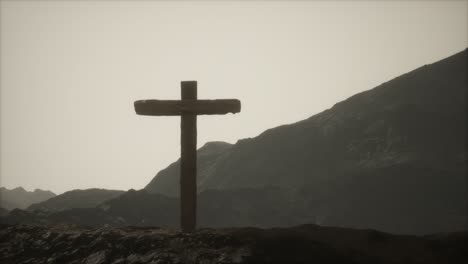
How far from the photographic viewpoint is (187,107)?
6488mm

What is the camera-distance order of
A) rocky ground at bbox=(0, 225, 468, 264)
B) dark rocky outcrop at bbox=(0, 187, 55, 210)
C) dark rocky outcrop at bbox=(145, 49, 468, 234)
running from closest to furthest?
rocky ground at bbox=(0, 225, 468, 264) → dark rocky outcrop at bbox=(145, 49, 468, 234) → dark rocky outcrop at bbox=(0, 187, 55, 210)

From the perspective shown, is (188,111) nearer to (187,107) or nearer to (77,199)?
(187,107)

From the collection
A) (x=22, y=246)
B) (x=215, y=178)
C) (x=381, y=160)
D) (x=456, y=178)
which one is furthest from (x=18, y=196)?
(x=22, y=246)

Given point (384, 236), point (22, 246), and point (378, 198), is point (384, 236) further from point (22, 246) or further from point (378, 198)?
point (378, 198)

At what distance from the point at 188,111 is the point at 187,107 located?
6 cm

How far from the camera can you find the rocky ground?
454 cm

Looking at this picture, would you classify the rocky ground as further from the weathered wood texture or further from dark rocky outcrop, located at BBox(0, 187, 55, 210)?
dark rocky outcrop, located at BBox(0, 187, 55, 210)

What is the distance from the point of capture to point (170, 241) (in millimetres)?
5074

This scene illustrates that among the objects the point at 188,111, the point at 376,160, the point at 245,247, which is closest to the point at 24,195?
the point at 376,160

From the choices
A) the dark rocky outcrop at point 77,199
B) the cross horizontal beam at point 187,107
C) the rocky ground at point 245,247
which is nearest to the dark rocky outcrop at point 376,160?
the dark rocky outcrop at point 77,199

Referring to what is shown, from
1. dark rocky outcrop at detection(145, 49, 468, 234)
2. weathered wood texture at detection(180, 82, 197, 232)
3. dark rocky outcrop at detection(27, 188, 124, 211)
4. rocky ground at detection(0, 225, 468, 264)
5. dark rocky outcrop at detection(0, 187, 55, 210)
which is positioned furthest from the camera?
dark rocky outcrop at detection(0, 187, 55, 210)

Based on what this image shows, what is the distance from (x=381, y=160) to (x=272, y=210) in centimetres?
1670

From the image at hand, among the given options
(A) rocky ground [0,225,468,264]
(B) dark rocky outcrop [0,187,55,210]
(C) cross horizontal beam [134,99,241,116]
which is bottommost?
(B) dark rocky outcrop [0,187,55,210]

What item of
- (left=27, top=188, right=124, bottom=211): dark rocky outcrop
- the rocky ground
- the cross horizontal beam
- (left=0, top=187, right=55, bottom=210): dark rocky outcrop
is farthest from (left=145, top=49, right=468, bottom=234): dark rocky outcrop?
(left=0, top=187, right=55, bottom=210): dark rocky outcrop
